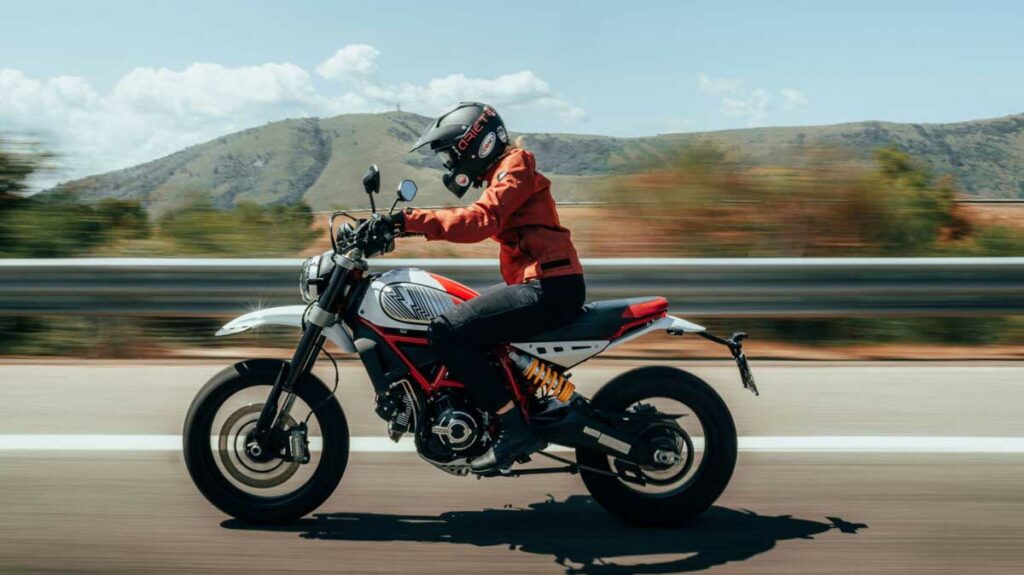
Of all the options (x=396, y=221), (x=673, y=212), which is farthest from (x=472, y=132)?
(x=673, y=212)

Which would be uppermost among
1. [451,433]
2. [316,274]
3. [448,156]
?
[448,156]

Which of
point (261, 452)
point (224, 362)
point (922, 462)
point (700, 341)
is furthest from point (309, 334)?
point (700, 341)

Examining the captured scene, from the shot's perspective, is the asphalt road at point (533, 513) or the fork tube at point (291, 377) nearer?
the asphalt road at point (533, 513)

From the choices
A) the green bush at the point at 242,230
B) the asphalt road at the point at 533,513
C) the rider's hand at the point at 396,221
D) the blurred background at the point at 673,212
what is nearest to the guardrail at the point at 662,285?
the blurred background at the point at 673,212

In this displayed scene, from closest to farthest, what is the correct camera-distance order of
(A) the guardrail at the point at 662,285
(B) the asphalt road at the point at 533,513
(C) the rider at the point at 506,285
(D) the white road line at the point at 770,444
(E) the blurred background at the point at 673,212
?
(B) the asphalt road at the point at 533,513 < (C) the rider at the point at 506,285 < (D) the white road line at the point at 770,444 < (A) the guardrail at the point at 662,285 < (E) the blurred background at the point at 673,212

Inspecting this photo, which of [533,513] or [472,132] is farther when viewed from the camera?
[533,513]

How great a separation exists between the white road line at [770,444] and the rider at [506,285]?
1399mm

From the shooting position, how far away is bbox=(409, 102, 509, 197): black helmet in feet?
15.3

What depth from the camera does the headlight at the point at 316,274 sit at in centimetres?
470

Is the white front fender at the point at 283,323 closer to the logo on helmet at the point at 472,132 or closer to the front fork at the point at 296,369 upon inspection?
the front fork at the point at 296,369

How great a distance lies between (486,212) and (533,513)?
141 centimetres

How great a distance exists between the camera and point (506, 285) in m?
4.82

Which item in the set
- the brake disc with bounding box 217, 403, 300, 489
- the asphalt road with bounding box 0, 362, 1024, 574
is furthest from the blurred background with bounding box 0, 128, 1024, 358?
the brake disc with bounding box 217, 403, 300, 489

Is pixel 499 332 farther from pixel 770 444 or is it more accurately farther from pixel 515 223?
pixel 770 444
